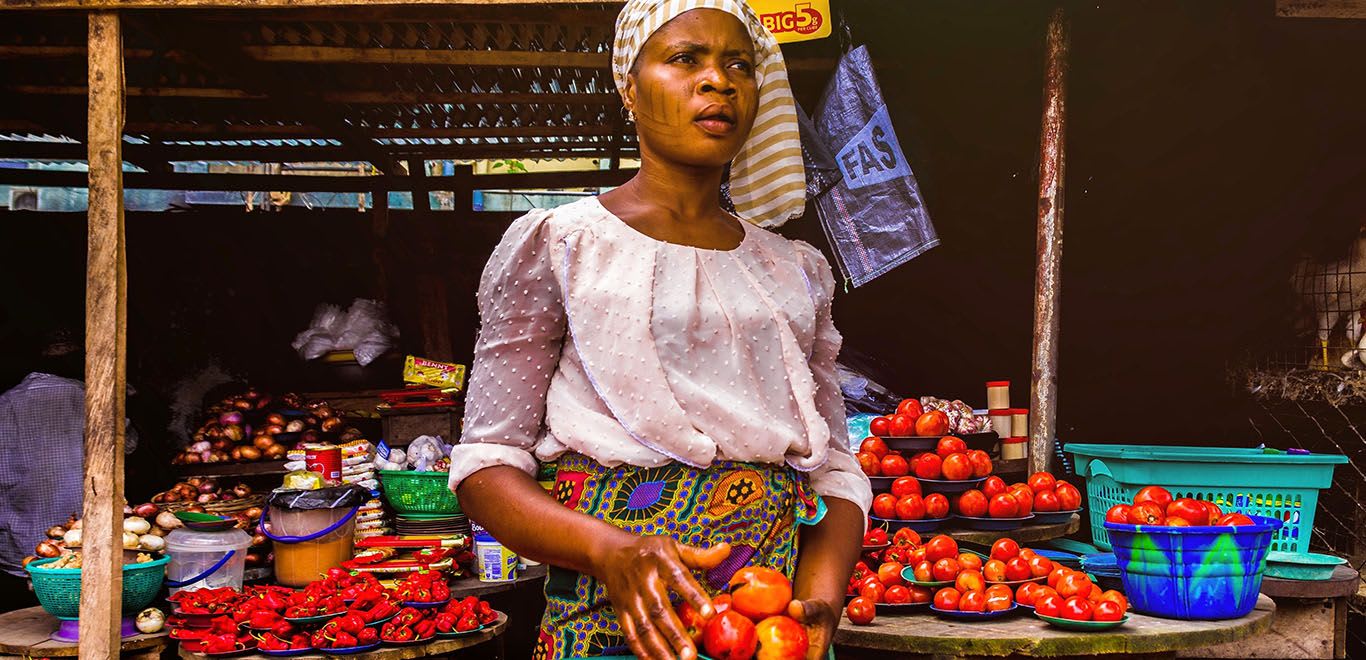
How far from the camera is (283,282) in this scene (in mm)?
8164

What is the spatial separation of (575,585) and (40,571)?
4.10 metres

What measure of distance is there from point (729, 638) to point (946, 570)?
8.41 feet

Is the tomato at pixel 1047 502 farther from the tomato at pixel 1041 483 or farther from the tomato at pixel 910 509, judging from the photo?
the tomato at pixel 910 509

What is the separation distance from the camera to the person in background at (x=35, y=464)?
6.72m

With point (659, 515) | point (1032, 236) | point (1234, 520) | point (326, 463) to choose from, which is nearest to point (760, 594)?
point (659, 515)

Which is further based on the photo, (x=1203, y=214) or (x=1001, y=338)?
(x=1001, y=338)

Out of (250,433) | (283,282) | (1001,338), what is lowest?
(250,433)

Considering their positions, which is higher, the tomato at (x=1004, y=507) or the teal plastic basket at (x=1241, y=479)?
the teal plastic basket at (x=1241, y=479)

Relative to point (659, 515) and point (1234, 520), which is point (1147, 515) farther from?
point (659, 515)

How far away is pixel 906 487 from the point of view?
448cm

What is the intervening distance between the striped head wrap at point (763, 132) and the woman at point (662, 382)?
0.01 metres

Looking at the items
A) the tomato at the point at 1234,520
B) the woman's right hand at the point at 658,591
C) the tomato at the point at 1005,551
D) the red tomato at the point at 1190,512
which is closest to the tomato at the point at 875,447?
the tomato at the point at 1005,551

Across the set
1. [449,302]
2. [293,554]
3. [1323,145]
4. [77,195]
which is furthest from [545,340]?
[77,195]

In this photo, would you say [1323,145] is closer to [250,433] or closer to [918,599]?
[918,599]
